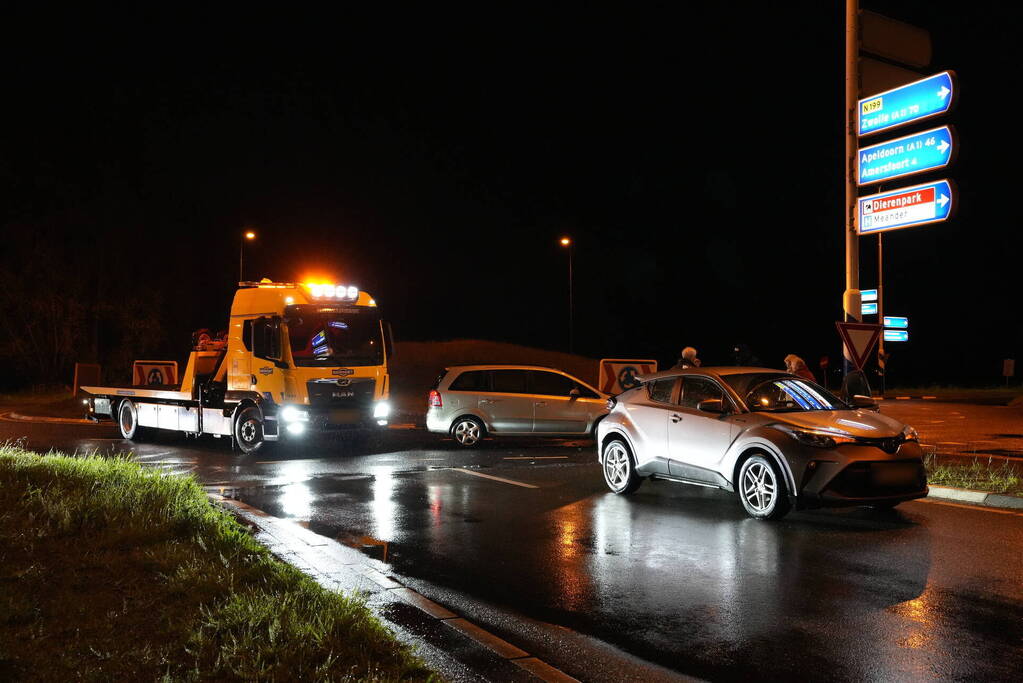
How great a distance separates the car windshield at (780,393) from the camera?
10492mm

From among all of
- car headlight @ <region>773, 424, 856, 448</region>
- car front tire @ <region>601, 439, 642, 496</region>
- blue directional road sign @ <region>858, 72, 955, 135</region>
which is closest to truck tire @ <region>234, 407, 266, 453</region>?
→ car front tire @ <region>601, 439, 642, 496</region>

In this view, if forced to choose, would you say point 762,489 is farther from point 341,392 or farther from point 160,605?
point 341,392

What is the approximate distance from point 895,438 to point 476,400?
9578 mm

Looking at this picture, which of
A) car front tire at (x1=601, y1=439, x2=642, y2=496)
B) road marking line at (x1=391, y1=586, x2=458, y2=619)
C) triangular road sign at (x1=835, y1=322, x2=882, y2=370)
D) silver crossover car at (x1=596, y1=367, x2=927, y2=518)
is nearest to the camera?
road marking line at (x1=391, y1=586, x2=458, y2=619)

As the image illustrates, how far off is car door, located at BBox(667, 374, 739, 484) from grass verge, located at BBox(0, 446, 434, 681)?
499 centimetres

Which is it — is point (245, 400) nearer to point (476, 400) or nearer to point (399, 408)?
point (476, 400)

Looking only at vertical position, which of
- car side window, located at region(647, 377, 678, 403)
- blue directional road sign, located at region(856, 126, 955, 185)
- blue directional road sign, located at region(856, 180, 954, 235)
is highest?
blue directional road sign, located at region(856, 126, 955, 185)

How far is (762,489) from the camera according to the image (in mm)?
9922

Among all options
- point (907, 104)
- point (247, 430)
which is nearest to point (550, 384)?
point (247, 430)

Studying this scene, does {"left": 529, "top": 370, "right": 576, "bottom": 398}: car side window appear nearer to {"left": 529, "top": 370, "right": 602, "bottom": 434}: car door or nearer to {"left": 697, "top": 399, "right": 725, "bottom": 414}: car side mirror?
{"left": 529, "top": 370, "right": 602, "bottom": 434}: car door

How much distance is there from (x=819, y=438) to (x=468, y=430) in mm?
9600

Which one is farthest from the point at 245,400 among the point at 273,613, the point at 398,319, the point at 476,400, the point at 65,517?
the point at 398,319

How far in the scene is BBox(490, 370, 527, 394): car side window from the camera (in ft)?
59.7

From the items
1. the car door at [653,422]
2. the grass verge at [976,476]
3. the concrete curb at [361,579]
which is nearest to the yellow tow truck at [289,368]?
the concrete curb at [361,579]
